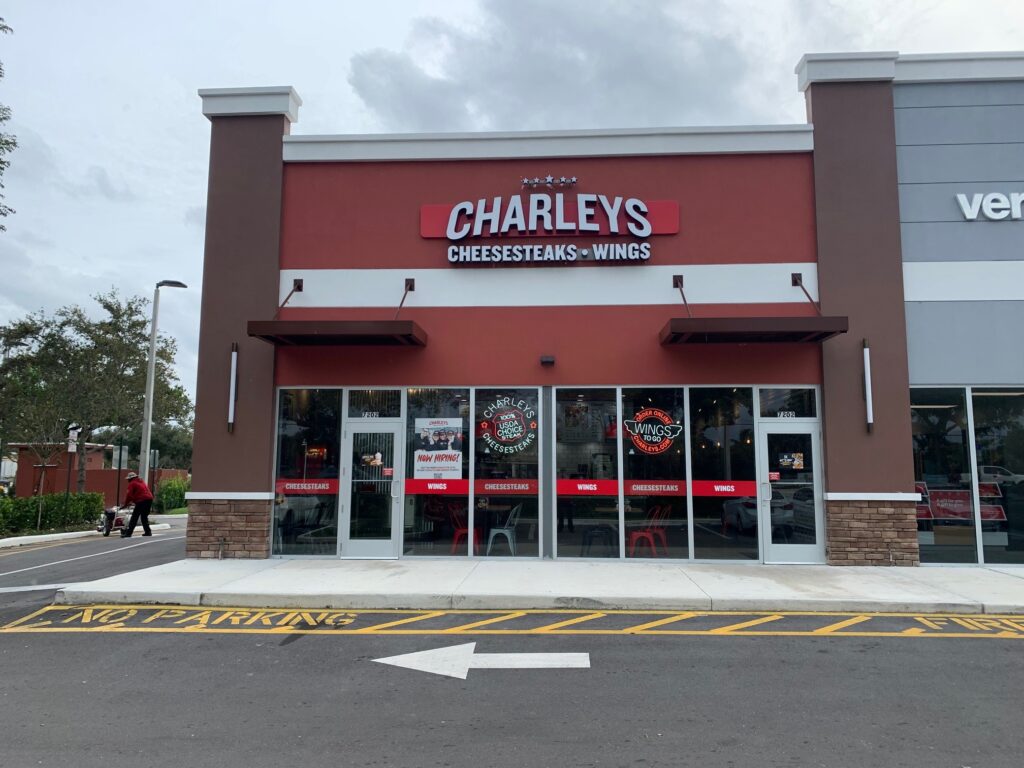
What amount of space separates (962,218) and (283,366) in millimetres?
12011

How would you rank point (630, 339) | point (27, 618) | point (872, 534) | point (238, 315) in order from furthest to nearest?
point (238, 315), point (630, 339), point (872, 534), point (27, 618)

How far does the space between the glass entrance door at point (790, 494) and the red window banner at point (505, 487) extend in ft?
12.4

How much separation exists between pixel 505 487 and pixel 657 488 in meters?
2.54

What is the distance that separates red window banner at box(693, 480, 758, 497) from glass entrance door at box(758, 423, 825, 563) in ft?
0.61

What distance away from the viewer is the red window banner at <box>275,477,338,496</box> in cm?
1198

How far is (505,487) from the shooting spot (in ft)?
38.4

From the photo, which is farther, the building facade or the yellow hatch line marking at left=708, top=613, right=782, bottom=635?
the building facade

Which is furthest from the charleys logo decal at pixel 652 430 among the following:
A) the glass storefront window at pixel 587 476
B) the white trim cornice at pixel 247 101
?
the white trim cornice at pixel 247 101

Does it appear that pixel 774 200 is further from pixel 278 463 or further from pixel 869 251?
pixel 278 463

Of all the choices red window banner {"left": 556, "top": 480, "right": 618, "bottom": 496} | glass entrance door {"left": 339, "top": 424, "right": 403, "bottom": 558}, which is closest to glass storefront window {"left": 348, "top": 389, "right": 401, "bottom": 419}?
glass entrance door {"left": 339, "top": 424, "right": 403, "bottom": 558}

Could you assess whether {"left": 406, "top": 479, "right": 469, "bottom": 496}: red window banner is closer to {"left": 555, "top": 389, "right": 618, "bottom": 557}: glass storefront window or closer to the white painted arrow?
{"left": 555, "top": 389, "right": 618, "bottom": 557}: glass storefront window

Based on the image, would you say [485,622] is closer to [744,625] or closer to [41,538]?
[744,625]

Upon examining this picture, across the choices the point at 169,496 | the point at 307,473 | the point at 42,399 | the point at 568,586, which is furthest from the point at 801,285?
the point at 169,496

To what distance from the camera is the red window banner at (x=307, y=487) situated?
472 inches
